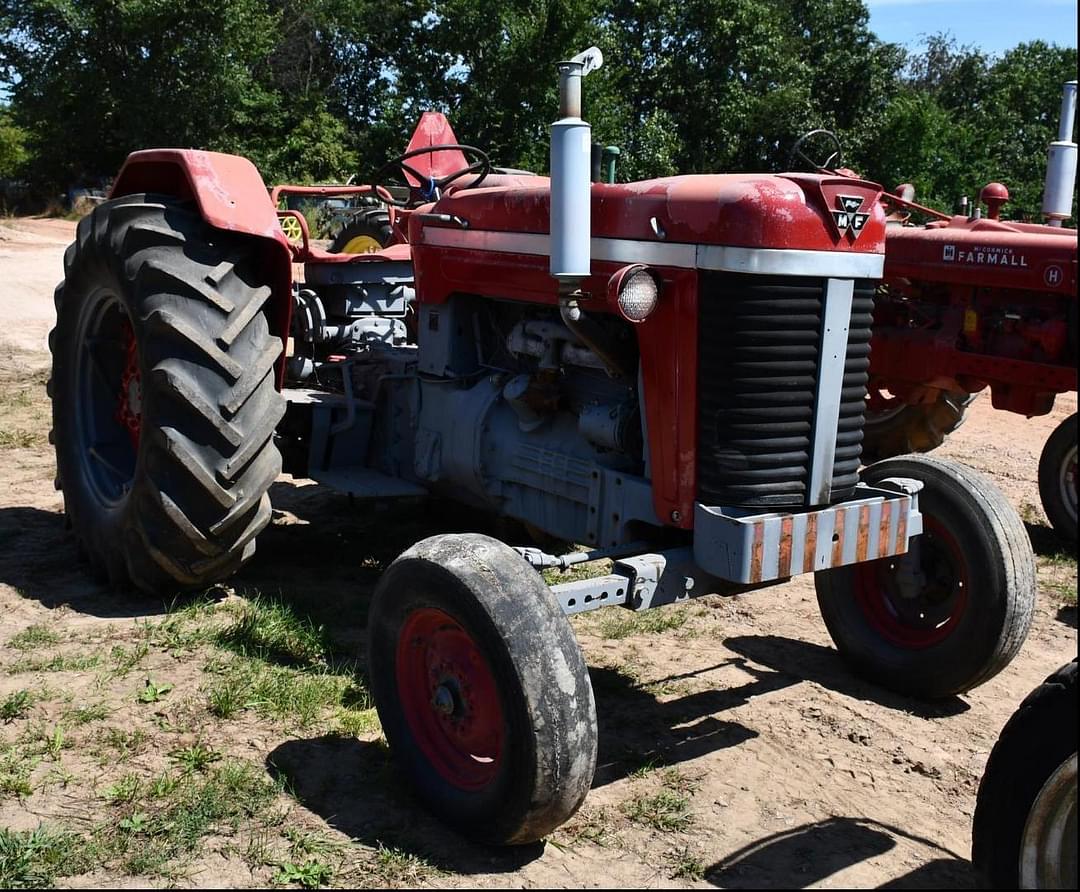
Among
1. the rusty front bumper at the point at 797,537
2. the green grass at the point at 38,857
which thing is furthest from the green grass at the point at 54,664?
the rusty front bumper at the point at 797,537

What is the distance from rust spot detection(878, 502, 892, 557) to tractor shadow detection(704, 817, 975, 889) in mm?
778

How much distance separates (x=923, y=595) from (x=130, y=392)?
3.31 meters

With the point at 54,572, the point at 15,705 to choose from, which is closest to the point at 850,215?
the point at 15,705

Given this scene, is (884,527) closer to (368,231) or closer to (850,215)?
(850,215)

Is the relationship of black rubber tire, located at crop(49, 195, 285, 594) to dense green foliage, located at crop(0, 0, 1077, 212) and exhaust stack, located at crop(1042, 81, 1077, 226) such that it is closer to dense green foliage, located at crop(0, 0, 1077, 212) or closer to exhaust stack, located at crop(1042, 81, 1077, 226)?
exhaust stack, located at crop(1042, 81, 1077, 226)

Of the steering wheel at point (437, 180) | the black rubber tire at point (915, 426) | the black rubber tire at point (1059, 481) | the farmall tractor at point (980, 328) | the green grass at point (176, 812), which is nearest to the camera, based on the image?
the green grass at point (176, 812)

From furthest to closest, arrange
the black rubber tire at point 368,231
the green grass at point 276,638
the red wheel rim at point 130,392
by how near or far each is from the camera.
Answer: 1. the black rubber tire at point 368,231
2. the red wheel rim at point 130,392
3. the green grass at point 276,638

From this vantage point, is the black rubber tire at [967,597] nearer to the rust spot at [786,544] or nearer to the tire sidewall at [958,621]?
the tire sidewall at [958,621]

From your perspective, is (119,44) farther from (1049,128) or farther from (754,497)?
(754,497)

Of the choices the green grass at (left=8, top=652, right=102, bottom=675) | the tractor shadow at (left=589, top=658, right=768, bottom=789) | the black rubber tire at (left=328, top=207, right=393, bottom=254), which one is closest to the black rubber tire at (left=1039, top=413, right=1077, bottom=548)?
the tractor shadow at (left=589, top=658, right=768, bottom=789)

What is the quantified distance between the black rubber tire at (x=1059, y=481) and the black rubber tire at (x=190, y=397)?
4.05m

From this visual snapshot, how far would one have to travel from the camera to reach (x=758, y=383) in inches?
123

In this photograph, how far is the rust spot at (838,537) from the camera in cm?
323

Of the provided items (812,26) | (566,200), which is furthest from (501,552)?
(812,26)
